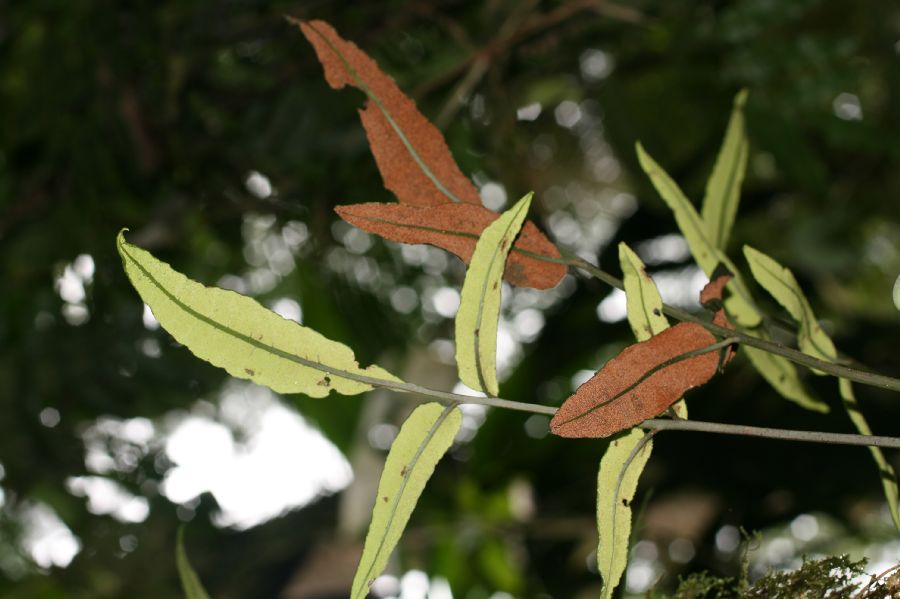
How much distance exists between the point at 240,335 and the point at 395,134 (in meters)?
0.07

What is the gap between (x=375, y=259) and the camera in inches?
30.7

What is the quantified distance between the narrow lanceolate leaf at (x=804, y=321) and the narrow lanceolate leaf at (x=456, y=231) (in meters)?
0.05

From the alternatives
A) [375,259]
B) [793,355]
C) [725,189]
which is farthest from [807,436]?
[375,259]

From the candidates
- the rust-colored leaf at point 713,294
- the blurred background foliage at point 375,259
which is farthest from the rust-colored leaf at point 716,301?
the blurred background foliage at point 375,259

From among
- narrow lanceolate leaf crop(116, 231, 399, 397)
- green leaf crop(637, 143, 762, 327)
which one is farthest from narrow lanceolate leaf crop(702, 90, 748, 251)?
narrow lanceolate leaf crop(116, 231, 399, 397)

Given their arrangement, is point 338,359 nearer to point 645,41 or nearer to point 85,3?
point 85,3

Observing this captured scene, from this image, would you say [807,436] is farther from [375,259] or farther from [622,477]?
[375,259]

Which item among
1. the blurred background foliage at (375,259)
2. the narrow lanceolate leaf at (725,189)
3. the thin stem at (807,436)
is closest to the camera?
the thin stem at (807,436)

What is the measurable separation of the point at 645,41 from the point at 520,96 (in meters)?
0.21

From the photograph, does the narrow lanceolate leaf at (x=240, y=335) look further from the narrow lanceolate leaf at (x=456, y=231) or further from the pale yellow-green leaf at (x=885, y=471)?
the pale yellow-green leaf at (x=885, y=471)

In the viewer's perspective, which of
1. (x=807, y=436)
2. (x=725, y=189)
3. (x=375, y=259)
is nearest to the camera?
(x=807, y=436)

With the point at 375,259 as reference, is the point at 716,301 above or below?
above

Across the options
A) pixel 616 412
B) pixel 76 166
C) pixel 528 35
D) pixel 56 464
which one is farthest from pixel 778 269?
pixel 56 464

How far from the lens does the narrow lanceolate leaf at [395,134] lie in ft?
0.74
